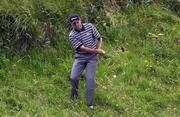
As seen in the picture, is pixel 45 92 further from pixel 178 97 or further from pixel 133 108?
pixel 178 97

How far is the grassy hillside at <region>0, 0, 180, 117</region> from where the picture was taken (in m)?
8.39

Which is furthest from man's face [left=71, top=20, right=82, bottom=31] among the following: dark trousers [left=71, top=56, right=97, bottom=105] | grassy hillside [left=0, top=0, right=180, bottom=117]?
grassy hillside [left=0, top=0, right=180, bottom=117]

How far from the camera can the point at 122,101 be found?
28.8ft

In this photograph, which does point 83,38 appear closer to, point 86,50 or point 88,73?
point 86,50

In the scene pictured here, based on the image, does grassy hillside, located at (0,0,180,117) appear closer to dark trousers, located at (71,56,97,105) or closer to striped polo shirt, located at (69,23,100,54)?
dark trousers, located at (71,56,97,105)

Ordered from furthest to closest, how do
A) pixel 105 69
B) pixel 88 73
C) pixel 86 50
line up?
pixel 105 69 < pixel 88 73 < pixel 86 50

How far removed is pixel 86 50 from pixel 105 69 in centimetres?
158

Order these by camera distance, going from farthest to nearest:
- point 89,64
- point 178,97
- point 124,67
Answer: point 124,67 → point 178,97 → point 89,64

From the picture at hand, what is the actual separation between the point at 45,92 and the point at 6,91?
2.17 ft

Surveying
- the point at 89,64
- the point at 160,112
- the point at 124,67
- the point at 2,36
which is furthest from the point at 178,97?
the point at 2,36

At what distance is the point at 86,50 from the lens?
8.11m

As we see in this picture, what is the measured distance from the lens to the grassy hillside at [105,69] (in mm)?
8391

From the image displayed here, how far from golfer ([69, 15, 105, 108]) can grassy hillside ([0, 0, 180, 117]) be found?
0.40 meters

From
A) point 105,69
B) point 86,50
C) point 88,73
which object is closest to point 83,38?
point 86,50
